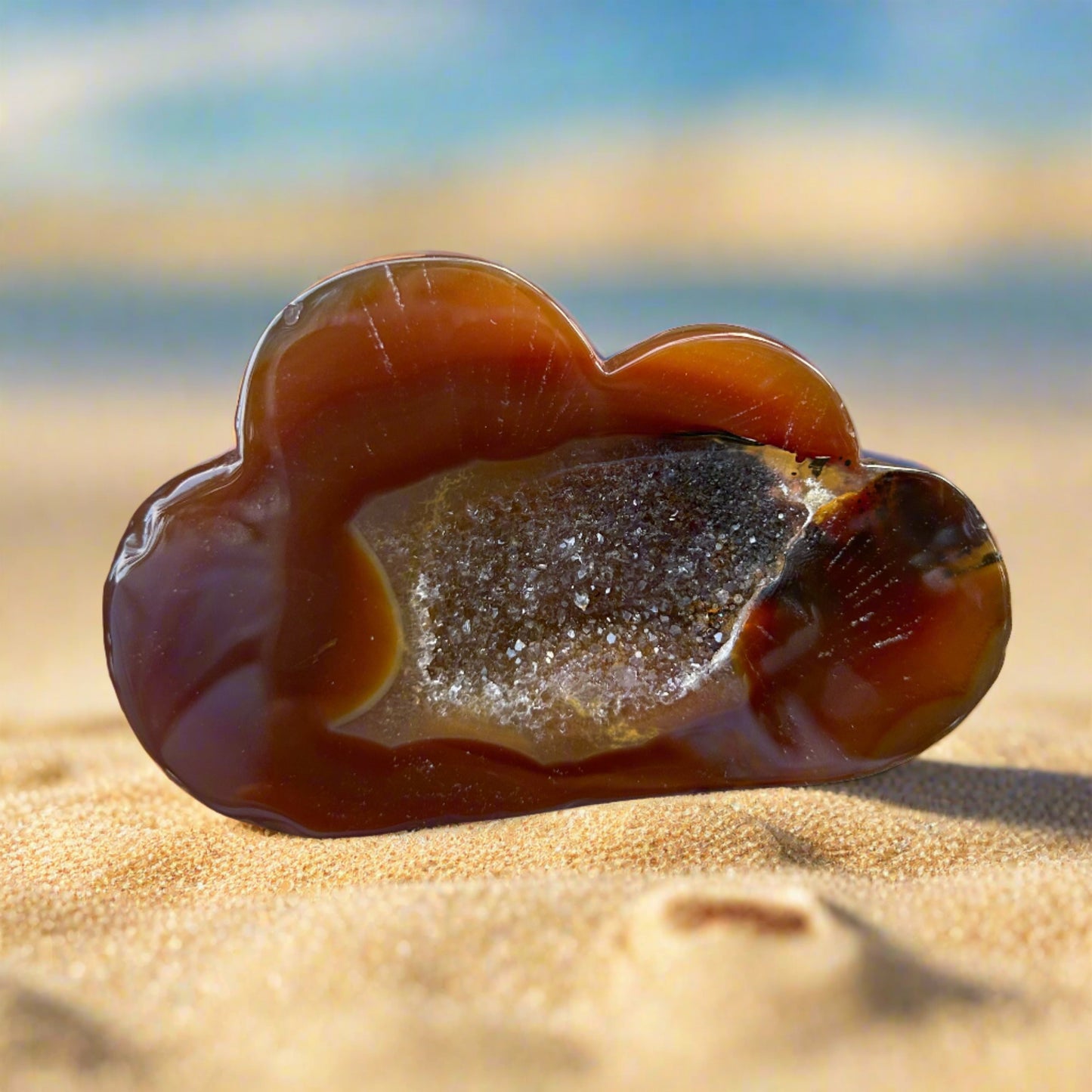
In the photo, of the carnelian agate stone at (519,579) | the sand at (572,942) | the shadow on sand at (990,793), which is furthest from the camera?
the shadow on sand at (990,793)

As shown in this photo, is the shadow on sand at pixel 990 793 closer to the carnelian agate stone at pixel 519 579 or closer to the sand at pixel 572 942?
the sand at pixel 572 942

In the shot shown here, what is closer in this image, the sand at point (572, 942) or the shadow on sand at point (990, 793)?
the sand at point (572, 942)

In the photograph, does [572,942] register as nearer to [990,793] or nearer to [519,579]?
[519,579]

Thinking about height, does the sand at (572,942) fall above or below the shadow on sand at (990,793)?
above

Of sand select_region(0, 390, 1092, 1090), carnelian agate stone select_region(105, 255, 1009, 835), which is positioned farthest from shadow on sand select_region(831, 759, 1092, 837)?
carnelian agate stone select_region(105, 255, 1009, 835)

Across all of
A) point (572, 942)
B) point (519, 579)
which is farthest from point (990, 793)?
point (572, 942)

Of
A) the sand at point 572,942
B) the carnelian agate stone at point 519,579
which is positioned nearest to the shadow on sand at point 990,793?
the sand at point 572,942

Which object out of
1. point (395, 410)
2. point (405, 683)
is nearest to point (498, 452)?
point (395, 410)
